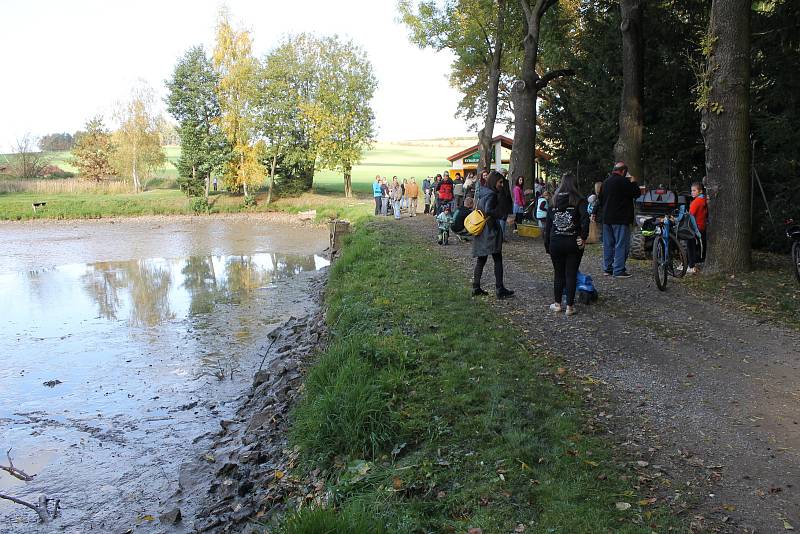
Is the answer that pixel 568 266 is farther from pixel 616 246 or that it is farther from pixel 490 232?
pixel 616 246

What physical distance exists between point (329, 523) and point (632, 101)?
1492 centimetres

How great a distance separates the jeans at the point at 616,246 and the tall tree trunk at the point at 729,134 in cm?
134

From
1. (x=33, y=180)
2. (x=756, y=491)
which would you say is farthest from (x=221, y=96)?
(x=756, y=491)

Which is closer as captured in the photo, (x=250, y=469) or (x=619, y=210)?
(x=250, y=469)

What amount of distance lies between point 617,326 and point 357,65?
4576 centimetres

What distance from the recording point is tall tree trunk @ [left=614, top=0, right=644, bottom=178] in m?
16.4

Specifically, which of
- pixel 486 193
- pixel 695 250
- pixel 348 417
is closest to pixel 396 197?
pixel 695 250

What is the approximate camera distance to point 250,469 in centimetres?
651

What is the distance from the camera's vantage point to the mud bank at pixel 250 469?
560 cm

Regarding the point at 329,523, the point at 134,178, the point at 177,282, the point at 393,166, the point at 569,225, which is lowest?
the point at 177,282

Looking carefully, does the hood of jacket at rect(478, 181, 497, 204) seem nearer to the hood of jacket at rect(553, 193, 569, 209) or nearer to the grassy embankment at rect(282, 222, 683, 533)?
the hood of jacket at rect(553, 193, 569, 209)

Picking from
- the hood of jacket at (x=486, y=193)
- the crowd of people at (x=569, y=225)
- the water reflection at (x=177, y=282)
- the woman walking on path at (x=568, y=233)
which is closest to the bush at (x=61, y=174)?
the water reflection at (x=177, y=282)

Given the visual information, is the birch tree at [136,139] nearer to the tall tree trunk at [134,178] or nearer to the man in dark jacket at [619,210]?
the tall tree trunk at [134,178]

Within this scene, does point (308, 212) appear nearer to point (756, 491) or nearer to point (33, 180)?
point (33, 180)
